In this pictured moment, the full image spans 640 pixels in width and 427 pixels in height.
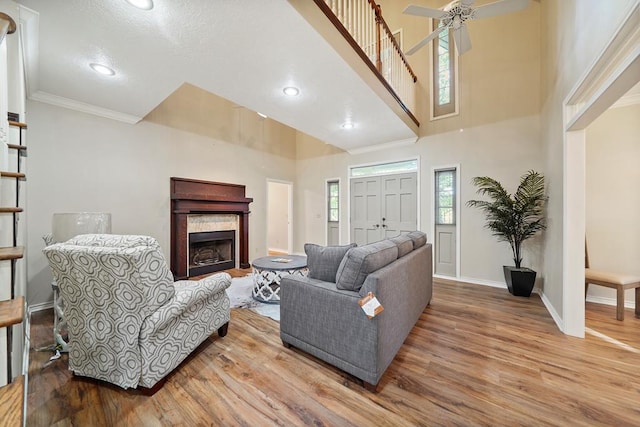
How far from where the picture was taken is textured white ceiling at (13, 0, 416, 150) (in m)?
1.78

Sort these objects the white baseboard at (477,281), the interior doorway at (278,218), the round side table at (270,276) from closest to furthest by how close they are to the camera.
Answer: the round side table at (270,276) → the white baseboard at (477,281) → the interior doorway at (278,218)

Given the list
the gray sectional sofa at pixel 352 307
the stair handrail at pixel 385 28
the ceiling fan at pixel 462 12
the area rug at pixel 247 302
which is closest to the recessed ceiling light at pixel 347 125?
the stair handrail at pixel 385 28

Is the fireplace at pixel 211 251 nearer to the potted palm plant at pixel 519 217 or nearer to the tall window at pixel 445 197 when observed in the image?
the tall window at pixel 445 197

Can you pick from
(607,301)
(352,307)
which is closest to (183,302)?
(352,307)

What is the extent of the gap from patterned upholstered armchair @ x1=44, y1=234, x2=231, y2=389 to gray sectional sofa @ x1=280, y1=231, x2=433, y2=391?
85cm

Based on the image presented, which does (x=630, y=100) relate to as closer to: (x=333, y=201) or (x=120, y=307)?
(x=333, y=201)

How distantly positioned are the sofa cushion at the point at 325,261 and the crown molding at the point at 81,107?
11.5ft

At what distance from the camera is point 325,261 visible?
2029 millimetres

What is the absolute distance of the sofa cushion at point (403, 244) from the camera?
88.3 inches

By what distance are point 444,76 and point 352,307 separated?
457cm

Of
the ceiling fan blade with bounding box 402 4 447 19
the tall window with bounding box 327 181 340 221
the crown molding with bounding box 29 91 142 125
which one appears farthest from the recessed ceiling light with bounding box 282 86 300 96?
the tall window with bounding box 327 181 340 221

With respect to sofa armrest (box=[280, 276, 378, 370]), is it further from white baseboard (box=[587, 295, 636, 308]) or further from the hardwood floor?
white baseboard (box=[587, 295, 636, 308])

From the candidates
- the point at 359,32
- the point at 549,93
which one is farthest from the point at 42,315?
the point at 549,93

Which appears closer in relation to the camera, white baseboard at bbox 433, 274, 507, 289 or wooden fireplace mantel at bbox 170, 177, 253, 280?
white baseboard at bbox 433, 274, 507, 289
